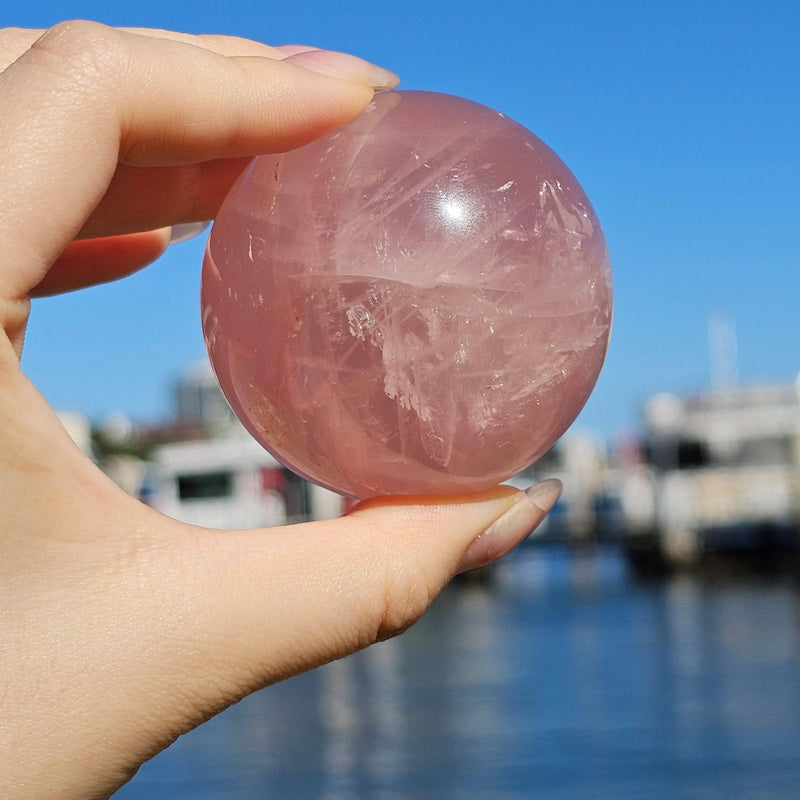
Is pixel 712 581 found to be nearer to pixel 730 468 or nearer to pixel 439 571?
pixel 730 468

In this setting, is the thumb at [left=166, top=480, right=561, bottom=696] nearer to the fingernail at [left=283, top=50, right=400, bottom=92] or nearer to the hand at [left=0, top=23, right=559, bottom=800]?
the hand at [left=0, top=23, right=559, bottom=800]

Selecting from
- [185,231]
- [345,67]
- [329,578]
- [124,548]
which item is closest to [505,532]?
[329,578]

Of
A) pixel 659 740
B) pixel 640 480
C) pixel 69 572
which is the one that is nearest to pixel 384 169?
pixel 69 572

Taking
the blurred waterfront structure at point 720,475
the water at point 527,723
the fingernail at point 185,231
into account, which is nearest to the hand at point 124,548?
the fingernail at point 185,231

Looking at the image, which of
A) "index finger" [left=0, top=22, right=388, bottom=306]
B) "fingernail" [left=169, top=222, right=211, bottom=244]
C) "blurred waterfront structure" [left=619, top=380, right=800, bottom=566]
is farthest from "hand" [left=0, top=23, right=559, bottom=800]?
"blurred waterfront structure" [left=619, top=380, right=800, bottom=566]

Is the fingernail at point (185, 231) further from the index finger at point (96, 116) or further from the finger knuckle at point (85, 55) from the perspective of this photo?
the finger knuckle at point (85, 55)

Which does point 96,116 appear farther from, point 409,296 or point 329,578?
point 329,578
